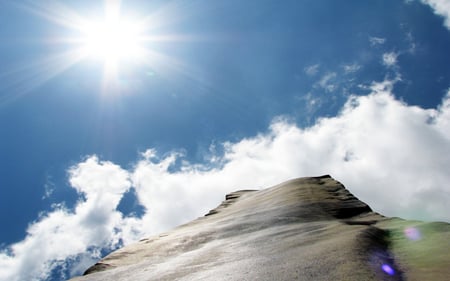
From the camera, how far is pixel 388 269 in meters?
8.25

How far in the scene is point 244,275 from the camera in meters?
8.99

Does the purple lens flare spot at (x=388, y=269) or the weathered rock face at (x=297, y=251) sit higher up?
the weathered rock face at (x=297, y=251)

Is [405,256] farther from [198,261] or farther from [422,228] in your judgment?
[198,261]

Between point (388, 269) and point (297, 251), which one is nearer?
point (388, 269)

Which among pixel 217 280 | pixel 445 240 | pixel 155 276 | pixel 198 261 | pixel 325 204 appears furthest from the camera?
pixel 325 204

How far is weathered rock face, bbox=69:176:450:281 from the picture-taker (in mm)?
8375

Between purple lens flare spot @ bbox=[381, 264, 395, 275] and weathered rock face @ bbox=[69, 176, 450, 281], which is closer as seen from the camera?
purple lens flare spot @ bbox=[381, 264, 395, 275]

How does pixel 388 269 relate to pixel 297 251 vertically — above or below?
below

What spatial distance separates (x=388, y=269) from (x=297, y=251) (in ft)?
10.00

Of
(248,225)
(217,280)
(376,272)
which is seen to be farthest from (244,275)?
(248,225)

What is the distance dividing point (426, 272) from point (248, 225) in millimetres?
10756

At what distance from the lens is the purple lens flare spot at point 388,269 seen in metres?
8.00

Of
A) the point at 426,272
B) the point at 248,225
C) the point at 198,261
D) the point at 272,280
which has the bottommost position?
the point at 426,272

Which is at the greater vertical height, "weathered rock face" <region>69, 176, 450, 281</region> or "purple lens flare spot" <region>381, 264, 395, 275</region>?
"weathered rock face" <region>69, 176, 450, 281</region>
